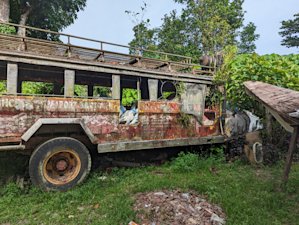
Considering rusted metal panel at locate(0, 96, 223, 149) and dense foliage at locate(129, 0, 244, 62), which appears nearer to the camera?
rusted metal panel at locate(0, 96, 223, 149)

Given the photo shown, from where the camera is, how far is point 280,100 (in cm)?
358

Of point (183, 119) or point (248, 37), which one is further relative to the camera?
point (248, 37)

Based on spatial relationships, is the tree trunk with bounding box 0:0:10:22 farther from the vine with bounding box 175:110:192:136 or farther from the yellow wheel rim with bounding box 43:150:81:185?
the vine with bounding box 175:110:192:136

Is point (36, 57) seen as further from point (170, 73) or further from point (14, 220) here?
point (170, 73)

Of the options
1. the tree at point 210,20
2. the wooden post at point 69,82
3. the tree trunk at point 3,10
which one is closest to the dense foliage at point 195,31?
the tree at point 210,20

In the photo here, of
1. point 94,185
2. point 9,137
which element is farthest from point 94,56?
point 94,185

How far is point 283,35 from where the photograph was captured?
758 inches

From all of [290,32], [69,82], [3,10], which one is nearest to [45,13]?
[3,10]

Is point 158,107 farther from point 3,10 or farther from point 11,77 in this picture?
point 3,10

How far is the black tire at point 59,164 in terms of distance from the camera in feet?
12.8

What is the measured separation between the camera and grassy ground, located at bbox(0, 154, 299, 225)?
3.08 m

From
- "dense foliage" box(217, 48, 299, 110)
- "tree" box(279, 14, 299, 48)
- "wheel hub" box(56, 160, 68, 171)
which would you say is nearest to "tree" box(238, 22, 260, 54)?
"tree" box(279, 14, 299, 48)

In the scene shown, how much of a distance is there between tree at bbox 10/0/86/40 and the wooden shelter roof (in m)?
12.1

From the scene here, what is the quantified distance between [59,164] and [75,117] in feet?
3.76
